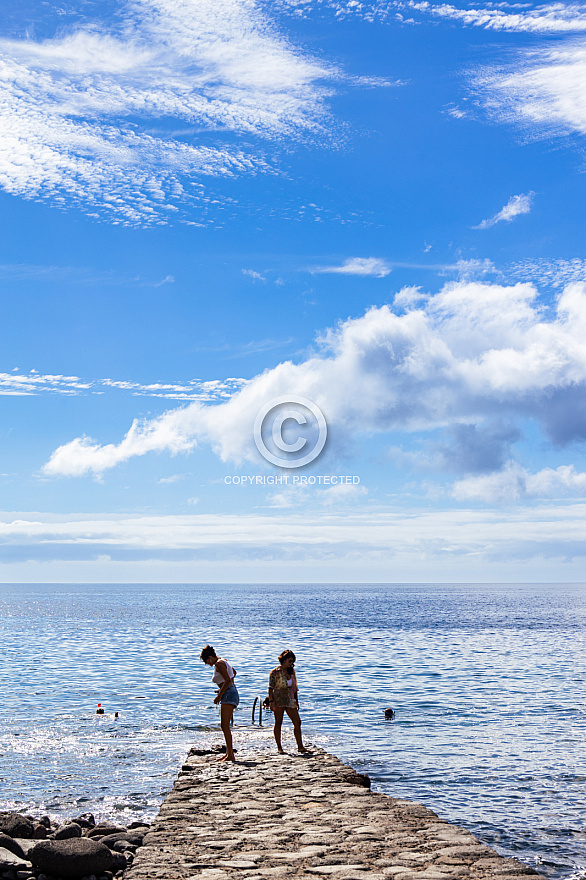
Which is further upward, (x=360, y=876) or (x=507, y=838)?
(x=360, y=876)

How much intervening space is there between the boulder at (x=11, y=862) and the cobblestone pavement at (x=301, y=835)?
77.6 inches

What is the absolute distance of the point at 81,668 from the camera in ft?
149

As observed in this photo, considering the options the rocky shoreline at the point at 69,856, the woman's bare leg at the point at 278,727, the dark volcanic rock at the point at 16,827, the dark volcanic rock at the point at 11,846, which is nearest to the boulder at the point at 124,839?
the rocky shoreline at the point at 69,856

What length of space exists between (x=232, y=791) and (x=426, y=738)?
35.7 feet

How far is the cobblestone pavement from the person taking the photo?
10.5 m

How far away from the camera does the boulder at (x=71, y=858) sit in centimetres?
1176

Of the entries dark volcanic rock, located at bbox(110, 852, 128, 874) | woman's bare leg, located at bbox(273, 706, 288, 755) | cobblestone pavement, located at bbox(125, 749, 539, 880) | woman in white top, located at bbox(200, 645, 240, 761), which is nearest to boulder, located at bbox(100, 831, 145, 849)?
cobblestone pavement, located at bbox(125, 749, 539, 880)

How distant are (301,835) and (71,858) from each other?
3.63 metres

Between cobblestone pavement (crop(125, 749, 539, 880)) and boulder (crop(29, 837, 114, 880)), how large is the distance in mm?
703

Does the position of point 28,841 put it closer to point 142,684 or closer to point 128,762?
point 128,762

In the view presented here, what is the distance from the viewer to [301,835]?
12148mm

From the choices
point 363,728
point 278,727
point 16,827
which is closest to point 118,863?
point 16,827

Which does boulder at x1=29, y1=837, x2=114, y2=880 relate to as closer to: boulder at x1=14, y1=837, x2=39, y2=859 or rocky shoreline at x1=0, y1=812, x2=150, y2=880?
→ rocky shoreline at x1=0, y1=812, x2=150, y2=880

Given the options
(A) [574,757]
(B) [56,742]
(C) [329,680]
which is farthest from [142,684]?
(A) [574,757]
